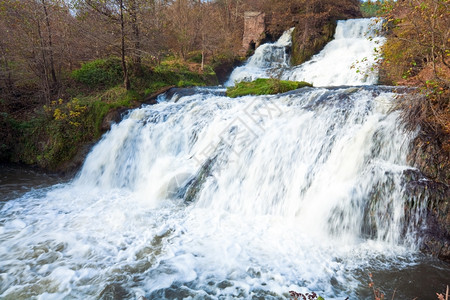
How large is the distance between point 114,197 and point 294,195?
13.9ft

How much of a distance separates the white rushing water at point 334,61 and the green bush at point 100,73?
5.19m

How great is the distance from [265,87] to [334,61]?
697 cm

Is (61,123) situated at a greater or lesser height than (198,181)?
greater

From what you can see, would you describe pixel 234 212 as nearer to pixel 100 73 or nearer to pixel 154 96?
pixel 154 96

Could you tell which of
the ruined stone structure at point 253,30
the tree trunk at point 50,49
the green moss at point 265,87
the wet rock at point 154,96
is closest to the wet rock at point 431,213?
the green moss at point 265,87

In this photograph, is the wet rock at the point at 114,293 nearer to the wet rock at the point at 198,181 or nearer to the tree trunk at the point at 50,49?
the wet rock at the point at 198,181

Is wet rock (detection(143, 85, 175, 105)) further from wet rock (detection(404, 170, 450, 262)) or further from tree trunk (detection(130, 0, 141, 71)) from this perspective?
wet rock (detection(404, 170, 450, 262))

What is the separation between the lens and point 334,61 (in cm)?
1347

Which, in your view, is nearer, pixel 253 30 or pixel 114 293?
pixel 114 293

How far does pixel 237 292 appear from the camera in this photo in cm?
333

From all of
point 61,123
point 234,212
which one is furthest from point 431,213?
point 61,123

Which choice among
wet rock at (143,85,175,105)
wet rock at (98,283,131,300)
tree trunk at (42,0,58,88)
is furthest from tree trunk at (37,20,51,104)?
wet rock at (98,283,131,300)

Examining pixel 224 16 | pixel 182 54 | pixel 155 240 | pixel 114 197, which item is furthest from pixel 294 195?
pixel 224 16

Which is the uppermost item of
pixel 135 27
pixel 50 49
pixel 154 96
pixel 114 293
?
pixel 135 27
